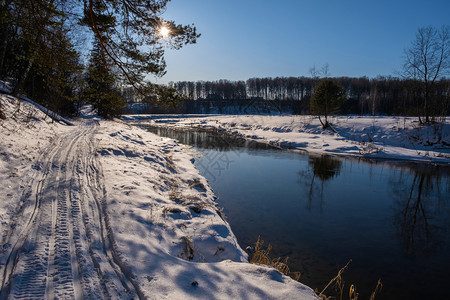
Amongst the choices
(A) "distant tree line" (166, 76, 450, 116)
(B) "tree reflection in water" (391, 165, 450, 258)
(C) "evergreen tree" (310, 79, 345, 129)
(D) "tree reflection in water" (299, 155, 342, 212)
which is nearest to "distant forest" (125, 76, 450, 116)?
(A) "distant tree line" (166, 76, 450, 116)

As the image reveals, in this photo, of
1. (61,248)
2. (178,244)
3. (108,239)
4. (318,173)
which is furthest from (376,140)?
(61,248)

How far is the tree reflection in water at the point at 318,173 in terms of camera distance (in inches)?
379

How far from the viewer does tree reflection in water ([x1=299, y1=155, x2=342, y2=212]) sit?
→ 964 centimetres

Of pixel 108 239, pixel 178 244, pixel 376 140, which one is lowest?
pixel 178 244

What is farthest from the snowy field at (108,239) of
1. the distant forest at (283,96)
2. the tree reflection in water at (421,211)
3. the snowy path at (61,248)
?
the distant forest at (283,96)

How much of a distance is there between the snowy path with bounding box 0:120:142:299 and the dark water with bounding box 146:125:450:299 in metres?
3.38

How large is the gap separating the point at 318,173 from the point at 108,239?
1129 centimetres

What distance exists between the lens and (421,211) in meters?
8.26

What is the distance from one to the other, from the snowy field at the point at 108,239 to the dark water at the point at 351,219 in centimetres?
161

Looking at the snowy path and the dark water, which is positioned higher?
the snowy path

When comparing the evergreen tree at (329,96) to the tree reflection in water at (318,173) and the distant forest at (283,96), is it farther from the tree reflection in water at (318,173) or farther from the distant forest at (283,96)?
the distant forest at (283,96)

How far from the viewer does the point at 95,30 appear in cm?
595

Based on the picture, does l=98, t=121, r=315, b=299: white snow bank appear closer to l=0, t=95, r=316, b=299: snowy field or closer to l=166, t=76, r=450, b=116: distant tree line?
l=0, t=95, r=316, b=299: snowy field

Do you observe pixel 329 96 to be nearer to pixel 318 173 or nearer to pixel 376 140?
pixel 376 140
